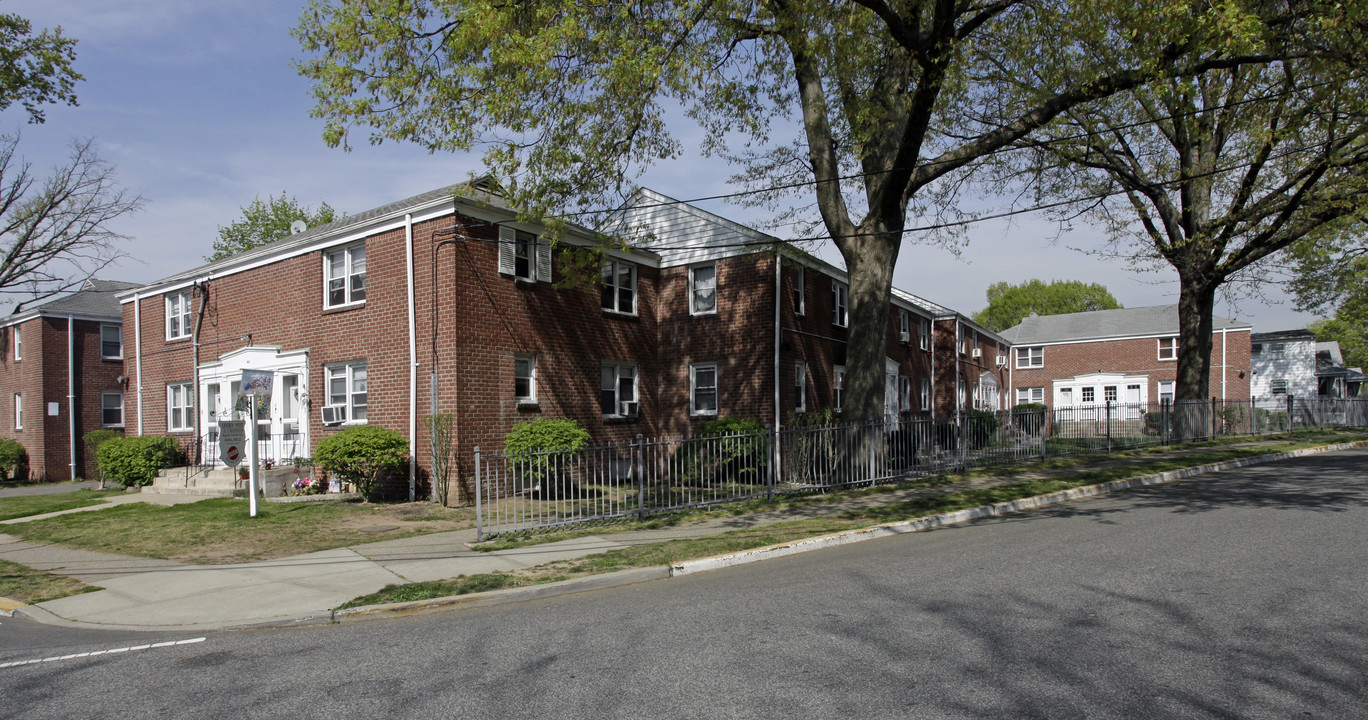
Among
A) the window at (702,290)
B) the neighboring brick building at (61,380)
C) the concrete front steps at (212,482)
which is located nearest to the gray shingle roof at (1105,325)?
the window at (702,290)

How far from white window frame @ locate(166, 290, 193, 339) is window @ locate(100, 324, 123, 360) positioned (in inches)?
321

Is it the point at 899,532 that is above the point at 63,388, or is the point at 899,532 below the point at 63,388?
below

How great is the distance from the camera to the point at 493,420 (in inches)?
664

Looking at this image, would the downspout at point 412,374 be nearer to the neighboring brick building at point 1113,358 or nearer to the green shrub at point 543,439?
the green shrub at point 543,439

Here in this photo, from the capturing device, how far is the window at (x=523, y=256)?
1747 cm

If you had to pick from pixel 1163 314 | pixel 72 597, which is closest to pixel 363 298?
pixel 72 597

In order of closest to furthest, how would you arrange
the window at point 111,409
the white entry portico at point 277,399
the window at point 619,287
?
1. the white entry portico at point 277,399
2. the window at point 619,287
3. the window at point 111,409

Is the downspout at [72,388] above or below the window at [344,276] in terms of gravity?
below

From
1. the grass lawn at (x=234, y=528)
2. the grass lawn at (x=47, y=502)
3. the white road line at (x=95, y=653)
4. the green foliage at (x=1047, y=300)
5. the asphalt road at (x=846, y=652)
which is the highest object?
the green foliage at (x=1047, y=300)

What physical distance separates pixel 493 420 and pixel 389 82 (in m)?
6.96

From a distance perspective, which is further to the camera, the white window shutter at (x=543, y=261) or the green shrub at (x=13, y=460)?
the green shrub at (x=13, y=460)

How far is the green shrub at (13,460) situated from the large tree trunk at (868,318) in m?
28.9

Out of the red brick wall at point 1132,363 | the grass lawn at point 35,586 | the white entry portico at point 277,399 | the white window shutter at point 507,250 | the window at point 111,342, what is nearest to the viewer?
the grass lawn at point 35,586

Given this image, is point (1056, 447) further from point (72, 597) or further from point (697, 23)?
point (72, 597)
